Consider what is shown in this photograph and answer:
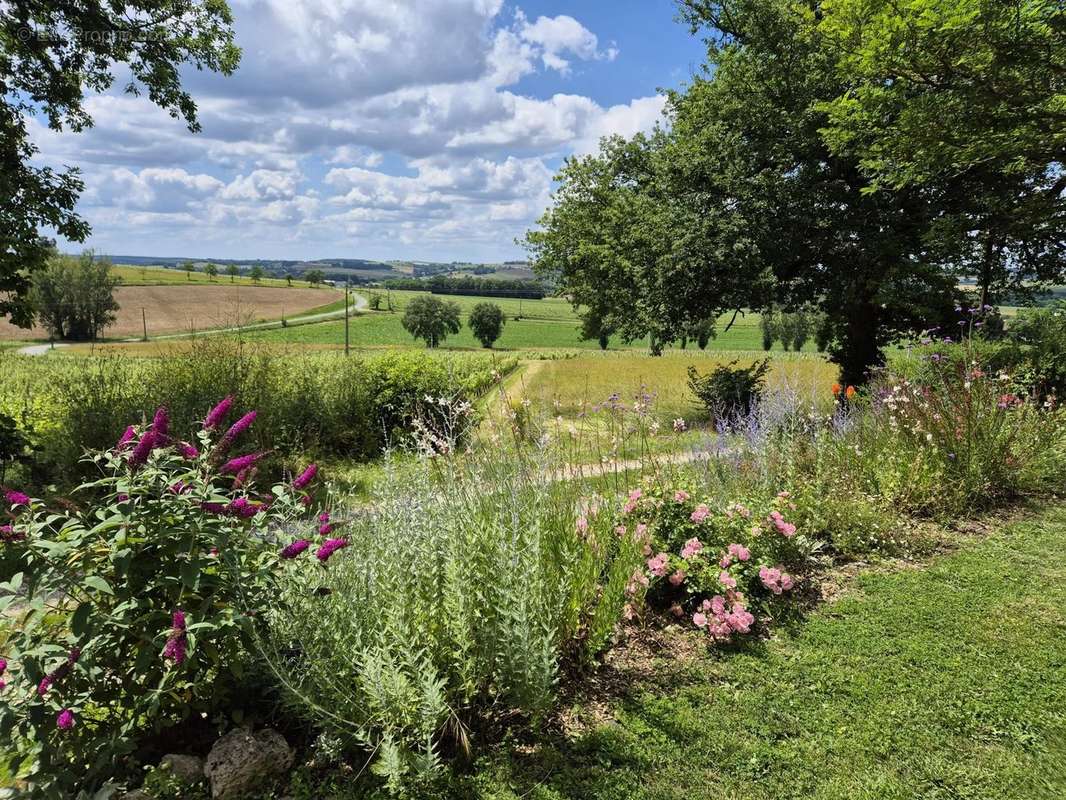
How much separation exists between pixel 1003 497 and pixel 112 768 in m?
7.59

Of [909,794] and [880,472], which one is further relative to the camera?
[880,472]

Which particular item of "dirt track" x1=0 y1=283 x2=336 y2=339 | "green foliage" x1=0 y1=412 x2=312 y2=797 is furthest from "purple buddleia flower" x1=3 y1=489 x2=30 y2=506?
"dirt track" x1=0 y1=283 x2=336 y2=339

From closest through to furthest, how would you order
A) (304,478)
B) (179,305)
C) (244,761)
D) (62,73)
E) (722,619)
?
(244,761) < (304,478) < (722,619) < (62,73) < (179,305)

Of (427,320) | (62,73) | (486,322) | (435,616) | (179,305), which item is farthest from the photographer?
(486,322)

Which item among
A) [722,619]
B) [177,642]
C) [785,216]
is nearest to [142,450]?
[177,642]

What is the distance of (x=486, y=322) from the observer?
264 ft

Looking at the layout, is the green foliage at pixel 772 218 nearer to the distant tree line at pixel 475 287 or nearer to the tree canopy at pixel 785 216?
the tree canopy at pixel 785 216

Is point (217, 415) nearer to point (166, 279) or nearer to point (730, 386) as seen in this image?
point (730, 386)

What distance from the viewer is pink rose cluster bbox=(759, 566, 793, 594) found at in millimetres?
3959

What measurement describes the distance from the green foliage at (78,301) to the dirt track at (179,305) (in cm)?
193

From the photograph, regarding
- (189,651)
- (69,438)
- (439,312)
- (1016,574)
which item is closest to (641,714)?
(189,651)

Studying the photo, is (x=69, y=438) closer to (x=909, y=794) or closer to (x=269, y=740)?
(x=269, y=740)

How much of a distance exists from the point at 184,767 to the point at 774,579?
A: 353 centimetres

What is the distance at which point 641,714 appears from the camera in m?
3.07
